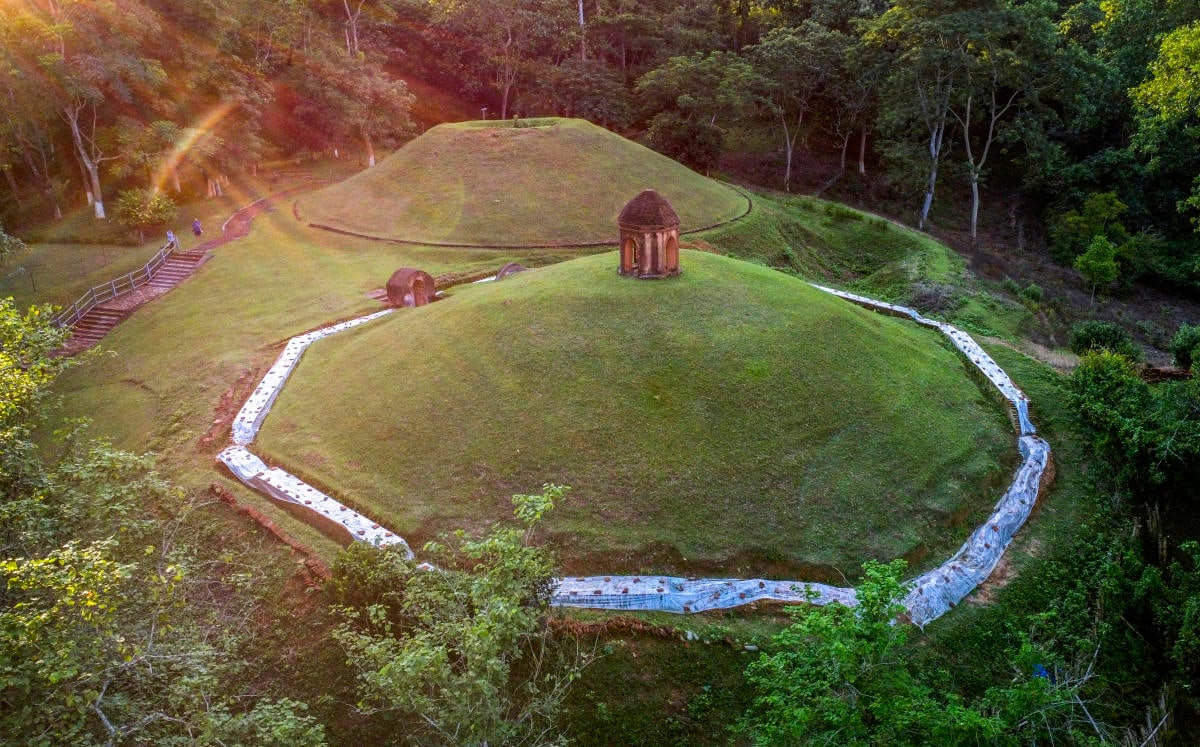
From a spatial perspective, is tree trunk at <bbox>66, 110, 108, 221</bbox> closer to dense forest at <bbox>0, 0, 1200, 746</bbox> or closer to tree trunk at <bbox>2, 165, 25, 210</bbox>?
dense forest at <bbox>0, 0, 1200, 746</bbox>

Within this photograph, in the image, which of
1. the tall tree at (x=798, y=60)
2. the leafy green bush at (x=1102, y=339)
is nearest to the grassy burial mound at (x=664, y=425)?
the leafy green bush at (x=1102, y=339)

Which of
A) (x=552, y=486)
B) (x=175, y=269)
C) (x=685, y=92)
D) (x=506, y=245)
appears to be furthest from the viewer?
(x=685, y=92)

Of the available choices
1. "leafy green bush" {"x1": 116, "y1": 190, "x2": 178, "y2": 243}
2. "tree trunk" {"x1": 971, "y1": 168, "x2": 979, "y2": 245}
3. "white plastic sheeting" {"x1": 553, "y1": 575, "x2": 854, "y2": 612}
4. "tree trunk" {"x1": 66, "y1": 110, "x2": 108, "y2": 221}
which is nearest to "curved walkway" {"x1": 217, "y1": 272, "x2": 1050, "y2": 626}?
"white plastic sheeting" {"x1": 553, "y1": 575, "x2": 854, "y2": 612}

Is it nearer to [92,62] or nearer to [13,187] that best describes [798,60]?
[92,62]

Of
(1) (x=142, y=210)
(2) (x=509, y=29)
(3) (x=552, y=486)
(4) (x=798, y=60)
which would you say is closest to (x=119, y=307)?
(1) (x=142, y=210)

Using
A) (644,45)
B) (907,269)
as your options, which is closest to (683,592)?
(907,269)

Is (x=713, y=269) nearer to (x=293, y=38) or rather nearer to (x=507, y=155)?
(x=507, y=155)
